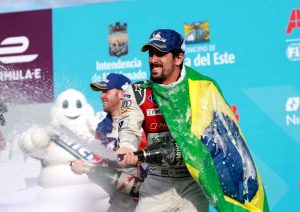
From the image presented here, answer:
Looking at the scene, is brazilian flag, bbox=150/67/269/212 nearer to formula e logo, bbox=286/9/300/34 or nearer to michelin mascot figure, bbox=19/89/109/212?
michelin mascot figure, bbox=19/89/109/212

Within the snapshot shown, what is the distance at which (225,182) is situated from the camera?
13.9 ft

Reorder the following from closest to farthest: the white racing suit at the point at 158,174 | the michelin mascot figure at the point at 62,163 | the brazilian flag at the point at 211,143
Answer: the brazilian flag at the point at 211,143, the white racing suit at the point at 158,174, the michelin mascot figure at the point at 62,163

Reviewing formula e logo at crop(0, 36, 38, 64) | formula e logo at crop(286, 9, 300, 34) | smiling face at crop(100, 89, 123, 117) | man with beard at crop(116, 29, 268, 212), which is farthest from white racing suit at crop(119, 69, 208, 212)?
formula e logo at crop(0, 36, 38, 64)

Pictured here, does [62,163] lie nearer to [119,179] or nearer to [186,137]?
[119,179]

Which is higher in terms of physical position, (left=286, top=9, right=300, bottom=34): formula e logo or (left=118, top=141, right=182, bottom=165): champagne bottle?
(left=286, top=9, right=300, bottom=34): formula e logo

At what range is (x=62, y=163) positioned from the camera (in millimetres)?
7770

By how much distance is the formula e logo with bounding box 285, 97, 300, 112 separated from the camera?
862 cm

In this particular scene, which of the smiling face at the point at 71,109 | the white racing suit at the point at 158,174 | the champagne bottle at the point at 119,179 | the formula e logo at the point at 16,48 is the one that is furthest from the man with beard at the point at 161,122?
the formula e logo at the point at 16,48

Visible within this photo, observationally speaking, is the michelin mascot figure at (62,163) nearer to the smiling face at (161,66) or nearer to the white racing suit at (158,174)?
the white racing suit at (158,174)

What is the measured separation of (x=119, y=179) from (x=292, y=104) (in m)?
3.61

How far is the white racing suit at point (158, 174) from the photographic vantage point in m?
4.32

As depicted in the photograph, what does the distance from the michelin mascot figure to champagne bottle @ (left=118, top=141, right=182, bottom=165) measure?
255 centimetres

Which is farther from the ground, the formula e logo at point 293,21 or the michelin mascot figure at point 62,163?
the formula e logo at point 293,21

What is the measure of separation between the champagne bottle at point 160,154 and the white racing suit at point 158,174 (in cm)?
10
